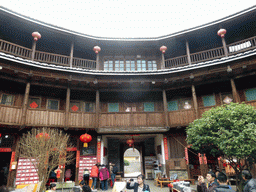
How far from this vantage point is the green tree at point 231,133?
737 centimetres

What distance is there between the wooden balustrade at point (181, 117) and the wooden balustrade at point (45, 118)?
7.39 meters

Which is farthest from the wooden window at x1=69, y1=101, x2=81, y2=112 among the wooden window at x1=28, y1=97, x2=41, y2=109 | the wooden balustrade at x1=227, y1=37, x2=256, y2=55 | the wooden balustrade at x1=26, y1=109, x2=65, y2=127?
the wooden balustrade at x1=227, y1=37, x2=256, y2=55

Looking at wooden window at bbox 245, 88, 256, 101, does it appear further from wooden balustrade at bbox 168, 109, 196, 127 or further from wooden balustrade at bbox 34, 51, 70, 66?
wooden balustrade at bbox 34, 51, 70, 66

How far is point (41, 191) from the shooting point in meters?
7.32

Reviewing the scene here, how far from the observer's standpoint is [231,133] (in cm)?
768

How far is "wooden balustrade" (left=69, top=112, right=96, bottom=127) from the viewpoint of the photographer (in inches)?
496

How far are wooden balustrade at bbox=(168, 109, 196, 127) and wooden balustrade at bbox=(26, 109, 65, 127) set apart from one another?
739 centimetres

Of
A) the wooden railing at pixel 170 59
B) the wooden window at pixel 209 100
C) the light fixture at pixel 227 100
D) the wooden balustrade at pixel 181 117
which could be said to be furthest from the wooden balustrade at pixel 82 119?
the light fixture at pixel 227 100

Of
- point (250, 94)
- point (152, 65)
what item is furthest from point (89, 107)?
point (250, 94)

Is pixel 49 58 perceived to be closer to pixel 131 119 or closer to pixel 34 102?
pixel 34 102

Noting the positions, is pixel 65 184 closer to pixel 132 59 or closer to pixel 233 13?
pixel 132 59

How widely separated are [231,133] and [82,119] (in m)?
8.92

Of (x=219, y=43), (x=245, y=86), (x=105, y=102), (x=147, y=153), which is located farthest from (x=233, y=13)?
(x=147, y=153)

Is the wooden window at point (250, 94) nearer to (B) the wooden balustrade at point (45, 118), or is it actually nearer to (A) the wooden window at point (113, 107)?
(A) the wooden window at point (113, 107)
